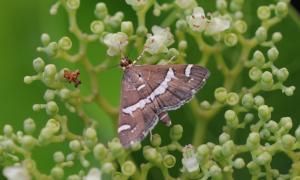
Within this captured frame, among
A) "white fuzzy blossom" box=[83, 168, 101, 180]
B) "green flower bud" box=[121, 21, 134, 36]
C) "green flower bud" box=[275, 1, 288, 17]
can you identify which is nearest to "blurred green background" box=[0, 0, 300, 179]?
"green flower bud" box=[275, 1, 288, 17]

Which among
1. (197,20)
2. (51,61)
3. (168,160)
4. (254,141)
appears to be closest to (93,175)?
(168,160)

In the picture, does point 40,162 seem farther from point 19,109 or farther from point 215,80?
point 215,80

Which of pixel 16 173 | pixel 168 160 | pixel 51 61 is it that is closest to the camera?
pixel 16 173

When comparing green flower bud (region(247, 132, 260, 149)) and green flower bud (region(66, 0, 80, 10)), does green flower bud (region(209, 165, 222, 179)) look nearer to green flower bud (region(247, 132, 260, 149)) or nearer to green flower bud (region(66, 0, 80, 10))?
green flower bud (region(247, 132, 260, 149))

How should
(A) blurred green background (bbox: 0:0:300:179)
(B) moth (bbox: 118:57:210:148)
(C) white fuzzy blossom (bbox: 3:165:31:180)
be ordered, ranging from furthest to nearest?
(A) blurred green background (bbox: 0:0:300:179) → (B) moth (bbox: 118:57:210:148) → (C) white fuzzy blossom (bbox: 3:165:31:180)

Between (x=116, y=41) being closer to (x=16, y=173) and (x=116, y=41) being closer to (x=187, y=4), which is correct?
(x=187, y=4)

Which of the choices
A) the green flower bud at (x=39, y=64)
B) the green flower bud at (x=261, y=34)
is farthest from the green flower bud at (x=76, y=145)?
the green flower bud at (x=261, y=34)

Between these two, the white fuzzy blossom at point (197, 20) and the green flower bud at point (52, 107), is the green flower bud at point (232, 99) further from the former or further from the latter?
the green flower bud at point (52, 107)
